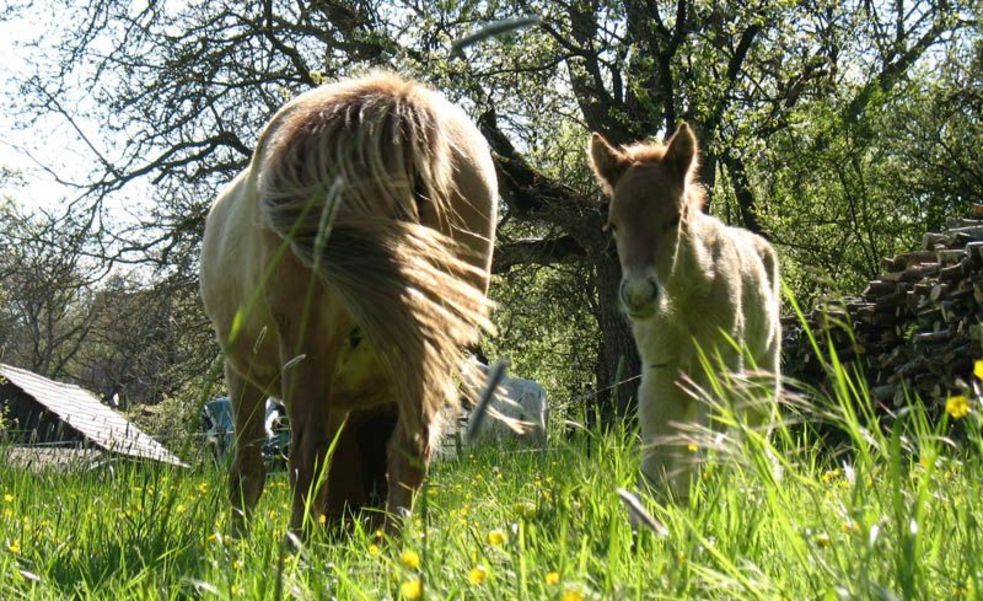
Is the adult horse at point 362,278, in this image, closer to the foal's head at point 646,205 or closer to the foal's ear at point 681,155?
the foal's head at point 646,205

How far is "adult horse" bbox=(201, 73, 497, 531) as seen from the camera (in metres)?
3.26

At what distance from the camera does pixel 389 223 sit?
3430mm

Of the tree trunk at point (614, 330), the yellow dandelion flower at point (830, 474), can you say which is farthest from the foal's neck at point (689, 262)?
the tree trunk at point (614, 330)

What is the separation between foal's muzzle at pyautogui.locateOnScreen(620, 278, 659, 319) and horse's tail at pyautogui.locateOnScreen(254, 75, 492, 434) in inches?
39.9

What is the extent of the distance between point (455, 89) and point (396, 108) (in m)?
12.7

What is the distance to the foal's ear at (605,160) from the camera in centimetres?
612

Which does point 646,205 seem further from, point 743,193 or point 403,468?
point 743,193

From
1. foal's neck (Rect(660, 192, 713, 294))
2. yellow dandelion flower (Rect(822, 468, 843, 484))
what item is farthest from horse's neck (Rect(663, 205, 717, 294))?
yellow dandelion flower (Rect(822, 468, 843, 484))

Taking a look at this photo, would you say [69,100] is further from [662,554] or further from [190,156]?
[662,554]

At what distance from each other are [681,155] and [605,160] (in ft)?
1.33

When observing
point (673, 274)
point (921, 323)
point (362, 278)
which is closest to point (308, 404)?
point (362, 278)

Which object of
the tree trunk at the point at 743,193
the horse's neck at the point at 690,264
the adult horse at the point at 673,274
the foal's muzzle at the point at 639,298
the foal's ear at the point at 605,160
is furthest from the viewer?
the tree trunk at the point at 743,193

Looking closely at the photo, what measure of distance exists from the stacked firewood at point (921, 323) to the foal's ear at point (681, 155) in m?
2.65

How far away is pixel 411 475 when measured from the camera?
3879 mm
